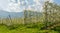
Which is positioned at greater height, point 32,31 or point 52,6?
point 52,6

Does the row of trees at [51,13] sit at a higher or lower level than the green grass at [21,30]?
higher

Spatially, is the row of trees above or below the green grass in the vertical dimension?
above

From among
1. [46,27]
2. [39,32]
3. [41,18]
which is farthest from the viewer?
[41,18]

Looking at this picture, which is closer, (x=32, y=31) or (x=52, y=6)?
(x=32, y=31)

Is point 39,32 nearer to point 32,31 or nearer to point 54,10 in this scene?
point 32,31

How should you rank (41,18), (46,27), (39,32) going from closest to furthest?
(39,32)
(46,27)
(41,18)

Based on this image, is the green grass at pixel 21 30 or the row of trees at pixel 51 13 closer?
the green grass at pixel 21 30

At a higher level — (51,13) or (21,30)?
(51,13)

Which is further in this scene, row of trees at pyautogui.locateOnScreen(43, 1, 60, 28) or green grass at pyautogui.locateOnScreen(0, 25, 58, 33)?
row of trees at pyautogui.locateOnScreen(43, 1, 60, 28)

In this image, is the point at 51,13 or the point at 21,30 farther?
the point at 51,13

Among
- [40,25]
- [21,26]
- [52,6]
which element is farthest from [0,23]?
[52,6]

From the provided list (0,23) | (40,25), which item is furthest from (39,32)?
(0,23)

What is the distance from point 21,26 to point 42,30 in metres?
1.65

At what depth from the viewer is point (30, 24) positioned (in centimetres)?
1320
